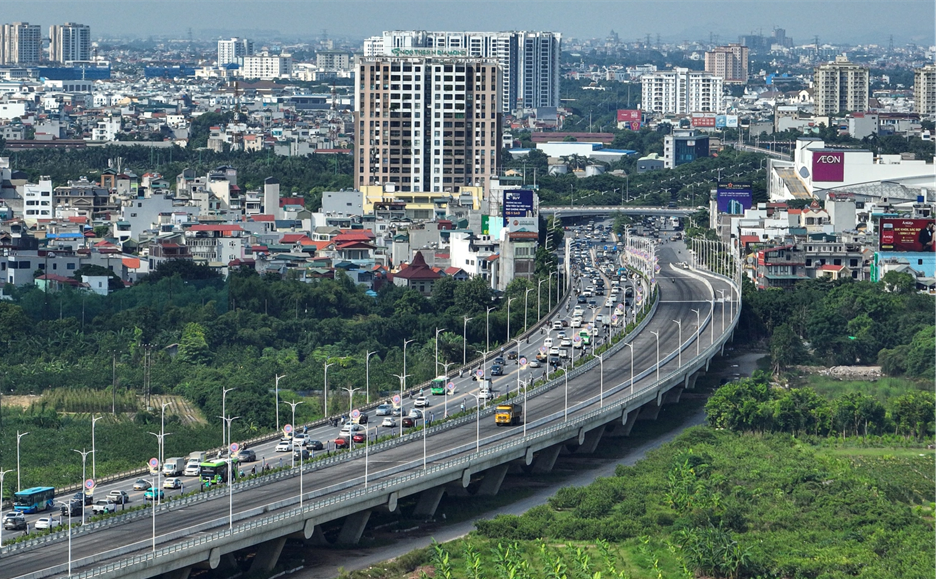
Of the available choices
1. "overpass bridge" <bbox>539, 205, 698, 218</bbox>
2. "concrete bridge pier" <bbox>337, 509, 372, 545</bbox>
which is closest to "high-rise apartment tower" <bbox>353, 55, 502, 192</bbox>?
"overpass bridge" <bbox>539, 205, 698, 218</bbox>

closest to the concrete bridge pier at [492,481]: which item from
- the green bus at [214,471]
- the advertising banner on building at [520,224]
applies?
the green bus at [214,471]

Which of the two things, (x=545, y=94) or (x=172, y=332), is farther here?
(x=545, y=94)

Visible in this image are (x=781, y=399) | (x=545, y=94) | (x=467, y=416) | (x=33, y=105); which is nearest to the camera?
(x=467, y=416)

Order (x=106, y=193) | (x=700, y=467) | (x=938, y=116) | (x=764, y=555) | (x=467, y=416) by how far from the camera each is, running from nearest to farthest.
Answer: (x=938, y=116) → (x=764, y=555) → (x=700, y=467) → (x=467, y=416) → (x=106, y=193)

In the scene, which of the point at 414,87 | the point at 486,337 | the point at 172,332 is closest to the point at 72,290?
the point at 172,332

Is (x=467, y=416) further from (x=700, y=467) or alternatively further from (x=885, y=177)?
(x=885, y=177)

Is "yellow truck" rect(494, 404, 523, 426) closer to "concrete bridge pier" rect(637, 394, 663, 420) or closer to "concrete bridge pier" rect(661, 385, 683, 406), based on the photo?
"concrete bridge pier" rect(637, 394, 663, 420)

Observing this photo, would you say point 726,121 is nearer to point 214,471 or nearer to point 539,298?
point 539,298

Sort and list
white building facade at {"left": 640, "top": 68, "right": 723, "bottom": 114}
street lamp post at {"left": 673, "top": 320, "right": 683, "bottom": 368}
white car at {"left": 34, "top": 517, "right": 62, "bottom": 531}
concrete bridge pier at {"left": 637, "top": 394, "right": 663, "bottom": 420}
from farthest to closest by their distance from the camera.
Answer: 1. white building facade at {"left": 640, "top": 68, "right": 723, "bottom": 114}
2. street lamp post at {"left": 673, "top": 320, "right": 683, "bottom": 368}
3. concrete bridge pier at {"left": 637, "top": 394, "right": 663, "bottom": 420}
4. white car at {"left": 34, "top": 517, "right": 62, "bottom": 531}
